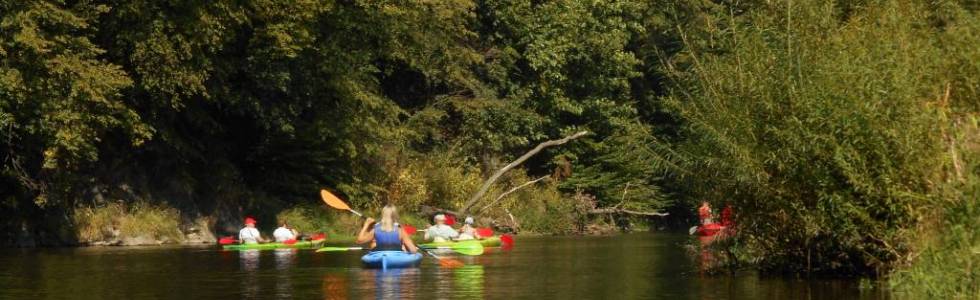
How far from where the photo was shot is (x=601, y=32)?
58.0m

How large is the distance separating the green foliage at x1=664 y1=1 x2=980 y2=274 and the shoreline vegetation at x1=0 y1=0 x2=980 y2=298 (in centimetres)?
4

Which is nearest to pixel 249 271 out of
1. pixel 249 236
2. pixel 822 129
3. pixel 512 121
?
pixel 249 236

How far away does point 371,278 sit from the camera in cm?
2616

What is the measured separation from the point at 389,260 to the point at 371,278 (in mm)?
2430

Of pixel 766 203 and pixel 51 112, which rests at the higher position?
pixel 51 112

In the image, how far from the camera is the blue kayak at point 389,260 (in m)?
28.6

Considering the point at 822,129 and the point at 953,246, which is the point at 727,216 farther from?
the point at 953,246

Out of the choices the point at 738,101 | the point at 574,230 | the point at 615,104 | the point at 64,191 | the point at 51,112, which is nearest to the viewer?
the point at 738,101

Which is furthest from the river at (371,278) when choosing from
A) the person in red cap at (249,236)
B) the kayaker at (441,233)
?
the person in red cap at (249,236)

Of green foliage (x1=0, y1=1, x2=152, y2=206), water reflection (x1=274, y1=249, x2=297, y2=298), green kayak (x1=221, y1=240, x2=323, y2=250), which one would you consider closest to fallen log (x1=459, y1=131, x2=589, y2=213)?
green kayak (x1=221, y1=240, x2=323, y2=250)

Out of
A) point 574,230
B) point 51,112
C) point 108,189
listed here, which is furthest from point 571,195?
point 51,112

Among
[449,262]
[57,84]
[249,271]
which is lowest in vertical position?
[249,271]

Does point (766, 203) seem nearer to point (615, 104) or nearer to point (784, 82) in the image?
point (784, 82)

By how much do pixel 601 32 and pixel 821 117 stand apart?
3741cm
